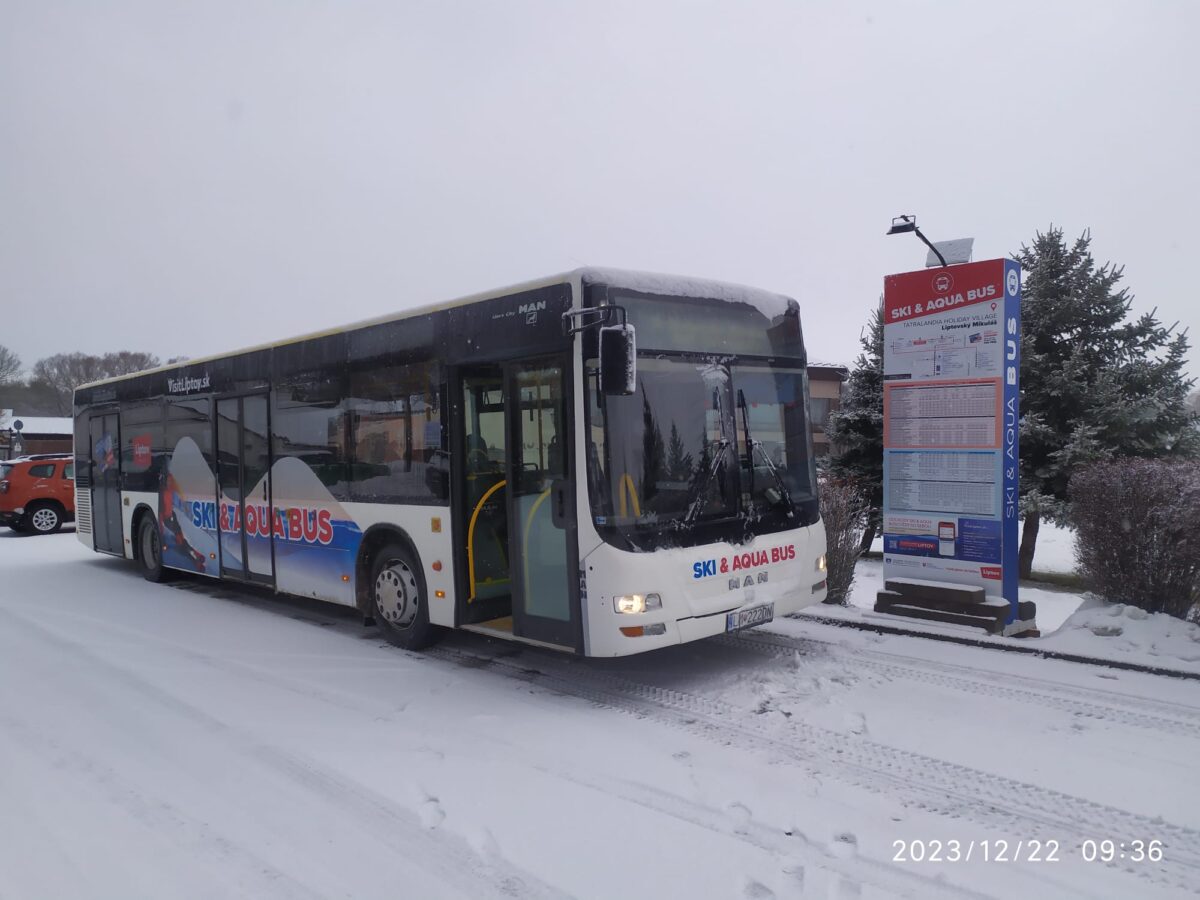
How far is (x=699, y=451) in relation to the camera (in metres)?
6.14

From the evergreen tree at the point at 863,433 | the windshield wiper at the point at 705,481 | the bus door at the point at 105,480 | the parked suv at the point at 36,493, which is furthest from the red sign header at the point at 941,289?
the parked suv at the point at 36,493

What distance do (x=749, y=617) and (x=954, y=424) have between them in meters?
3.09

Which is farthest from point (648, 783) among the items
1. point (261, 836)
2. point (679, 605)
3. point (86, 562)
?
point (86, 562)

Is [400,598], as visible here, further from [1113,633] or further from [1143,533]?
[1143,533]

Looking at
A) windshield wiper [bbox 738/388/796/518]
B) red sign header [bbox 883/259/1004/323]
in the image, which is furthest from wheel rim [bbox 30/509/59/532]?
red sign header [bbox 883/259/1004/323]

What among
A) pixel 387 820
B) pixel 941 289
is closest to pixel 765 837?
pixel 387 820

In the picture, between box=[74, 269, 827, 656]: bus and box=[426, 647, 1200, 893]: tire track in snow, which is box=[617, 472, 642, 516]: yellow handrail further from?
box=[426, 647, 1200, 893]: tire track in snow

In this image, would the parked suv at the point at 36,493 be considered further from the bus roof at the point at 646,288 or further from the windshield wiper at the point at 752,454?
the windshield wiper at the point at 752,454

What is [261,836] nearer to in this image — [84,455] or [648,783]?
[648,783]

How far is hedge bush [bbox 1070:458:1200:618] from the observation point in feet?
23.2

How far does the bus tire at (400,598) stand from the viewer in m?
7.41

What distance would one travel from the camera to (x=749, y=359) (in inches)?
259

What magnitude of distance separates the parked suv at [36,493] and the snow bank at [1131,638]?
2169 cm

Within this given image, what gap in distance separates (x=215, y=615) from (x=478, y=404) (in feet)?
16.0
